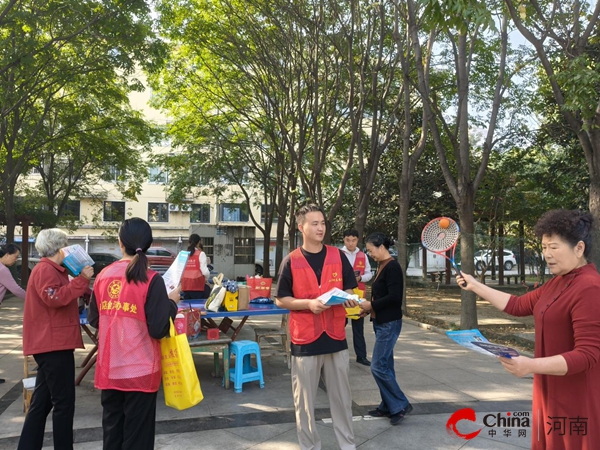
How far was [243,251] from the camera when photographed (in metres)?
26.4

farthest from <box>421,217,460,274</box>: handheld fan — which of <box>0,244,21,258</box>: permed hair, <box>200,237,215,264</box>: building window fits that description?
<box>200,237,215,264</box>: building window

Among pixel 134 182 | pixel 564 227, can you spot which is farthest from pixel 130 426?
pixel 134 182

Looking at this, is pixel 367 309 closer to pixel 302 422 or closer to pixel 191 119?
A: pixel 302 422

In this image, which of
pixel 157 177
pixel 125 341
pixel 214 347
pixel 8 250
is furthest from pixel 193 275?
pixel 157 177

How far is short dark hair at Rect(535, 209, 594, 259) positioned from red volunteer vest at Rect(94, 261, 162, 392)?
2.16 m

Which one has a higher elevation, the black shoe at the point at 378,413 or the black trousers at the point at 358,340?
the black trousers at the point at 358,340

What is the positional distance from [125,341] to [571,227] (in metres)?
2.44

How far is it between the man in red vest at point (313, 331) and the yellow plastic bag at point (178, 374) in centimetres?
94

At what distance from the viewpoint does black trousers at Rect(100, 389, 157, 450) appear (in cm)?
296

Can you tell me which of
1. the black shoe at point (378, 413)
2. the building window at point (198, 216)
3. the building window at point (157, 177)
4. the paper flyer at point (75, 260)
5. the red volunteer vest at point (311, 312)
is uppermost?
the building window at point (157, 177)

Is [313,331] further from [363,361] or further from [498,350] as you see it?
[363,361]

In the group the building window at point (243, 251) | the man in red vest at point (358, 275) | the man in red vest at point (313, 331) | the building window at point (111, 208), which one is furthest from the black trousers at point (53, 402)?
the building window at point (111, 208)

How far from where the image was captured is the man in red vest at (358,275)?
7182 mm

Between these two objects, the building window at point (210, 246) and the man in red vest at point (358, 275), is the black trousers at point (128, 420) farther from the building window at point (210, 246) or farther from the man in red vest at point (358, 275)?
the building window at point (210, 246)
